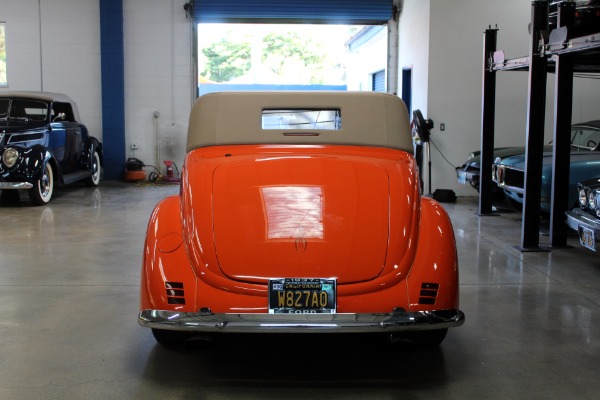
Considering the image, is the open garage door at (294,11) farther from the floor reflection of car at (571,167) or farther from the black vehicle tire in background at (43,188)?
the floor reflection of car at (571,167)

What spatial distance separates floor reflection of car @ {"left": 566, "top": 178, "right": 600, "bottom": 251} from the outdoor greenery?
1378 cm

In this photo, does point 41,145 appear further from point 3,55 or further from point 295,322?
point 295,322

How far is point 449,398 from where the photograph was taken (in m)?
3.22

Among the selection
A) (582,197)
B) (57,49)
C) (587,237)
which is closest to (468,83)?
(582,197)

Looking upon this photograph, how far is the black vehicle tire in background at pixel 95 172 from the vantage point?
42.5 ft

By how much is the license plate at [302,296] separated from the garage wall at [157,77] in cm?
1152

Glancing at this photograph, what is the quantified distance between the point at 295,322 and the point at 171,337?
43.0 inches

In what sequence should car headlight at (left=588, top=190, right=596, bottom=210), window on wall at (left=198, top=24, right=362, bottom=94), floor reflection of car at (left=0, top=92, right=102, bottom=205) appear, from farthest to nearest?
window on wall at (left=198, top=24, right=362, bottom=94) → floor reflection of car at (left=0, top=92, right=102, bottom=205) → car headlight at (left=588, top=190, right=596, bottom=210)

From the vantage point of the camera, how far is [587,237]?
18.5ft

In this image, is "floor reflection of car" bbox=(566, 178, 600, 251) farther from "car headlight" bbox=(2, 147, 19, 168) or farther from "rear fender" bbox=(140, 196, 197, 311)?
"car headlight" bbox=(2, 147, 19, 168)

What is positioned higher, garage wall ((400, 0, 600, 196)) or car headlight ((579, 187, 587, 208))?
garage wall ((400, 0, 600, 196))

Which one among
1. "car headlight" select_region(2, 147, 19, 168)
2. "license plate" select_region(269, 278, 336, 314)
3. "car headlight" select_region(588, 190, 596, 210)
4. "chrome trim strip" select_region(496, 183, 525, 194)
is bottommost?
"license plate" select_region(269, 278, 336, 314)

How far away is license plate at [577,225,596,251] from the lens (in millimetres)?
5547

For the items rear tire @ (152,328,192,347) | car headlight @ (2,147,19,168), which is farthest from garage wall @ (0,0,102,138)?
rear tire @ (152,328,192,347)
